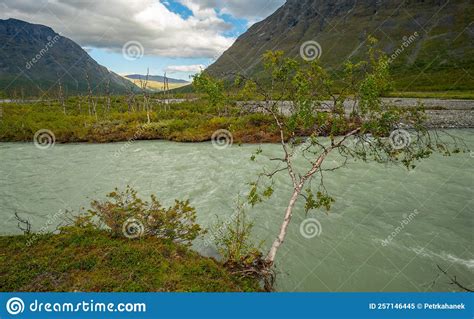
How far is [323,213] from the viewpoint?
1666 centimetres

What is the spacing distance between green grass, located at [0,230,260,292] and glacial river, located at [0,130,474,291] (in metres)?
2.55

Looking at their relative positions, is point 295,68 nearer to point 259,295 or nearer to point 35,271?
point 259,295

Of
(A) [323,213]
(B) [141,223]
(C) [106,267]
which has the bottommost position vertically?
(C) [106,267]

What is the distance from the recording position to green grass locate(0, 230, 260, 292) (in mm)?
8789

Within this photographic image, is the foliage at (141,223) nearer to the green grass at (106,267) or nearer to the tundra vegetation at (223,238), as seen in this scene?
the tundra vegetation at (223,238)

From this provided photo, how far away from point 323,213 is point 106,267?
1063 centimetres

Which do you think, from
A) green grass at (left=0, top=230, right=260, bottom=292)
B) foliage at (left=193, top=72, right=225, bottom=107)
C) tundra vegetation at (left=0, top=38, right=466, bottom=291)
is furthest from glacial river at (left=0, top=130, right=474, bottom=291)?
foliage at (left=193, top=72, right=225, bottom=107)

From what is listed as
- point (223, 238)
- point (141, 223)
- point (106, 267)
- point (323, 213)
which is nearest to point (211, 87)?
point (223, 238)

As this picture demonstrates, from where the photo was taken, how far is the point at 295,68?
Result: 35.1 feet

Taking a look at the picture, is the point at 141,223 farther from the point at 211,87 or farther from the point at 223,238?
the point at 211,87

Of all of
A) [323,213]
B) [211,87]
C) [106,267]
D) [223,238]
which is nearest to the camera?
[106,267]

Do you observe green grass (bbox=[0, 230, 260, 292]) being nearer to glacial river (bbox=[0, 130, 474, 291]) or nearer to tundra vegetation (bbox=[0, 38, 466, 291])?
tundra vegetation (bbox=[0, 38, 466, 291])

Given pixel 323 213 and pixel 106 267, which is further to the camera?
pixel 323 213

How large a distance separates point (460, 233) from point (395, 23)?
213992mm
